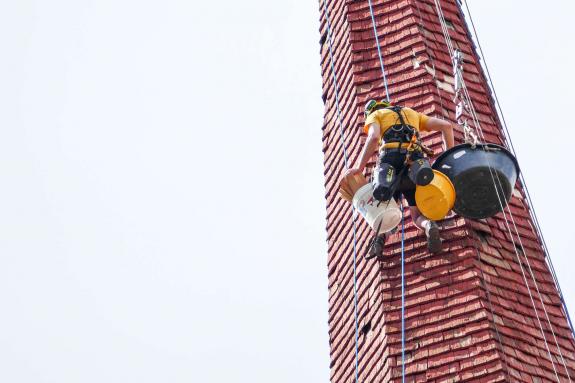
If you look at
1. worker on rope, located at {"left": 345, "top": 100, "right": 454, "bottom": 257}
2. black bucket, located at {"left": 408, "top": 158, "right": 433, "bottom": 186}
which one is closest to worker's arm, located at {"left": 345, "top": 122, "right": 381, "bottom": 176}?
worker on rope, located at {"left": 345, "top": 100, "right": 454, "bottom": 257}

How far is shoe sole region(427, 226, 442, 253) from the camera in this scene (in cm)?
1680

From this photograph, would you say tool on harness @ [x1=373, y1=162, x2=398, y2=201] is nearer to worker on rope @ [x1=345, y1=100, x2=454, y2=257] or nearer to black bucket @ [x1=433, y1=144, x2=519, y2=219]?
worker on rope @ [x1=345, y1=100, x2=454, y2=257]

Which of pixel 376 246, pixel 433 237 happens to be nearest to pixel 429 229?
pixel 433 237

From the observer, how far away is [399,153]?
54.4ft

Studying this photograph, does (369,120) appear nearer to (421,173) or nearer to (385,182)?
(385,182)

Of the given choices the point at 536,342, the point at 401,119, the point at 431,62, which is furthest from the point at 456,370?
the point at 431,62

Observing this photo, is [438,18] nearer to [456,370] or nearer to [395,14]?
[395,14]

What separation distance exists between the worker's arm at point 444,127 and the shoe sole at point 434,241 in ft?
2.38

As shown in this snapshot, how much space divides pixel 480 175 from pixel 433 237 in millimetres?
662

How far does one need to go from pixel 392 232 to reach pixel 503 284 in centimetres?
106

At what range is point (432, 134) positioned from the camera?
59.1 ft

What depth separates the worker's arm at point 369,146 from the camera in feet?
55.0

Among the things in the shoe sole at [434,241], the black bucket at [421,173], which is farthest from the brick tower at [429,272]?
the black bucket at [421,173]

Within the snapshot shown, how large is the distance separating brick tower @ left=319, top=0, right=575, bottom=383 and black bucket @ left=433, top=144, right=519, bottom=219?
0.41 meters
